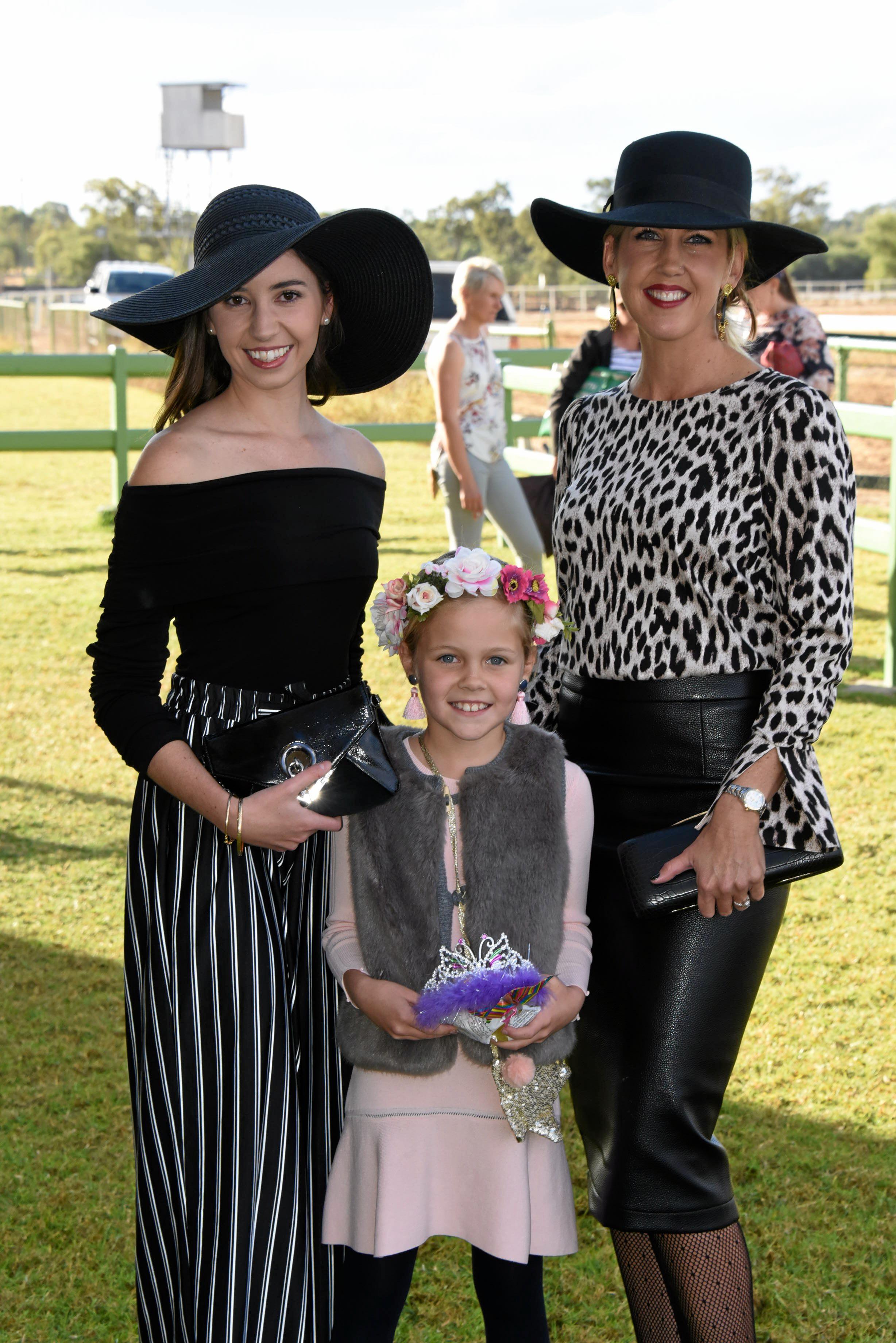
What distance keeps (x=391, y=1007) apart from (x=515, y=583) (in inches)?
27.1

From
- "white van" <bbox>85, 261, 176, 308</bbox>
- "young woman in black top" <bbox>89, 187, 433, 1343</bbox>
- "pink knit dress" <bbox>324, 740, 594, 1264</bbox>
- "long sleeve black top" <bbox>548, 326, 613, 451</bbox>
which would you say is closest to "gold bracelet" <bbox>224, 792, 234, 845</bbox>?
"young woman in black top" <bbox>89, 187, 433, 1343</bbox>

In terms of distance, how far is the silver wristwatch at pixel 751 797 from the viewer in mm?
2066

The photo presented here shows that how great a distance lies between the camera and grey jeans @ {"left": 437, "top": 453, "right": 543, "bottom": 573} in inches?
353

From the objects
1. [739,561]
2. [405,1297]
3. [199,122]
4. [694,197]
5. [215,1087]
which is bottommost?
[405,1297]

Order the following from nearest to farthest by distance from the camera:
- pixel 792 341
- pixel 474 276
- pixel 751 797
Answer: pixel 751 797 → pixel 792 341 → pixel 474 276

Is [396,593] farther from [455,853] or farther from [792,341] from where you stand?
[792,341]

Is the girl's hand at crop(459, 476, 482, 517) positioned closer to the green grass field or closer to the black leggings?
the green grass field

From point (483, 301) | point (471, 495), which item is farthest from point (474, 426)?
point (483, 301)

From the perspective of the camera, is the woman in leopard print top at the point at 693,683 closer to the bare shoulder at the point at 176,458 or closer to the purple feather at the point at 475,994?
the purple feather at the point at 475,994

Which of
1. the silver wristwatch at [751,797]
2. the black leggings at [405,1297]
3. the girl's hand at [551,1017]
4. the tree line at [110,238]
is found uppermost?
the tree line at [110,238]

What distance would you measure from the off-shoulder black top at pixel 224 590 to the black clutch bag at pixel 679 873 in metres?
0.59

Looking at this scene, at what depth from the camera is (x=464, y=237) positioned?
116812mm

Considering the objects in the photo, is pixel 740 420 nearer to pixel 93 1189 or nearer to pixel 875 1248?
pixel 875 1248

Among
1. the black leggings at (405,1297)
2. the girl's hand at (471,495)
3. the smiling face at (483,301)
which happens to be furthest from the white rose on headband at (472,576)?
the smiling face at (483,301)
